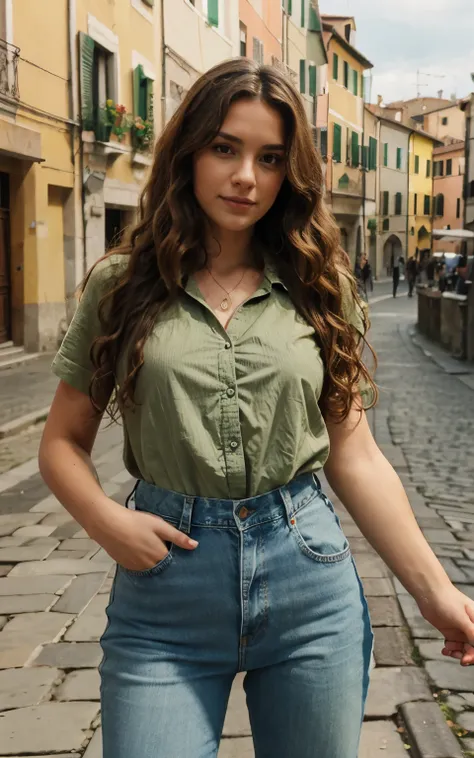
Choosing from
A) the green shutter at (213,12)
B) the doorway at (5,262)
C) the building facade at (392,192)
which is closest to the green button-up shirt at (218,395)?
the doorway at (5,262)

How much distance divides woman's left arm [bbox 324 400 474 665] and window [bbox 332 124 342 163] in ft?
140

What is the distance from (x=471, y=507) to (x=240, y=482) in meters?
4.91

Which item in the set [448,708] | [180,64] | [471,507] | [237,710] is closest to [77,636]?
[237,710]

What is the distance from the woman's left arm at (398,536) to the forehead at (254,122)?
0.55 meters

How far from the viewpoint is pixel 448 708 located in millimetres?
3180

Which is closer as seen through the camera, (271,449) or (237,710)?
(271,449)

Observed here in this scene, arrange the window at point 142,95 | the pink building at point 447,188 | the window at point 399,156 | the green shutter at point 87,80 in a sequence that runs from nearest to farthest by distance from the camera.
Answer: the green shutter at point 87,80, the window at point 142,95, the window at point 399,156, the pink building at point 447,188

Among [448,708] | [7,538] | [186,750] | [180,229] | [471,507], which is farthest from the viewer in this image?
[471,507]

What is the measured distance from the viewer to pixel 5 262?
52.3 feet

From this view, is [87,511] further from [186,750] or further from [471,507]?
[471,507]

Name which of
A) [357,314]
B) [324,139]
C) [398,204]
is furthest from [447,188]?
[357,314]

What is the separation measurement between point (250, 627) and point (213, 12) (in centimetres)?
2578

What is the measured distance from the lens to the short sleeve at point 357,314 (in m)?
1.85

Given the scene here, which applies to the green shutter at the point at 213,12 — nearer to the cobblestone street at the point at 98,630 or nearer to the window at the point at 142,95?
the window at the point at 142,95
